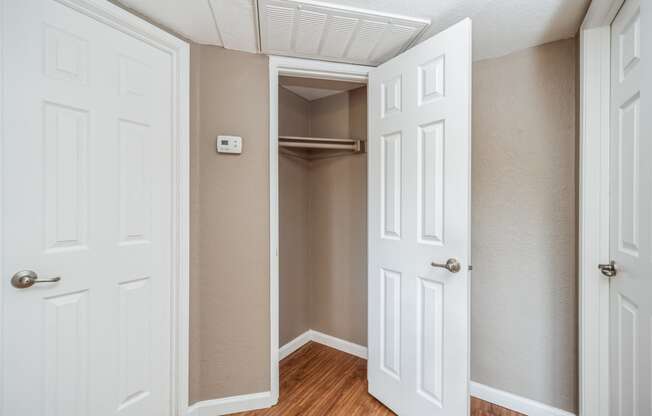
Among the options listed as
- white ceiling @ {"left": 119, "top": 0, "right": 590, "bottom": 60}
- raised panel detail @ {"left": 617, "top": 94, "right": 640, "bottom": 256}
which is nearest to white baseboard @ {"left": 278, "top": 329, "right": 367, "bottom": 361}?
raised panel detail @ {"left": 617, "top": 94, "right": 640, "bottom": 256}

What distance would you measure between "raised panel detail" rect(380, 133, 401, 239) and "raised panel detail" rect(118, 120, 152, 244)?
4.15 ft

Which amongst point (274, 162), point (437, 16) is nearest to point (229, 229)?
point (274, 162)

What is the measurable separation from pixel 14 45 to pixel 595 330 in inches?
107

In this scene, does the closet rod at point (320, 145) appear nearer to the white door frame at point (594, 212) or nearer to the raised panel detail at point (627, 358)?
the white door frame at point (594, 212)

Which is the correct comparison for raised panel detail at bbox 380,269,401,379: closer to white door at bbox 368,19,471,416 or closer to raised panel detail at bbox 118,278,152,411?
white door at bbox 368,19,471,416

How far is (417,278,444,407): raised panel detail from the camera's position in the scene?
1405mm

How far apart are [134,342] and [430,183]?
5.47 ft

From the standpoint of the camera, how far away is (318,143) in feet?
6.68

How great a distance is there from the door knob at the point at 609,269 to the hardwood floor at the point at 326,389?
97cm

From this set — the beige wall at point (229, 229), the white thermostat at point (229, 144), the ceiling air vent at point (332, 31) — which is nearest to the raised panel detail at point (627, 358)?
the ceiling air vent at point (332, 31)

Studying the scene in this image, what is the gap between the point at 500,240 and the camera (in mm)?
1702

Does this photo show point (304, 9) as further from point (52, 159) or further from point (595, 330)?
point (595, 330)

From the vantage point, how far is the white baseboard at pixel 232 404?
63.6 inches

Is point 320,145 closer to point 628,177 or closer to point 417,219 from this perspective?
point 417,219
